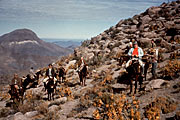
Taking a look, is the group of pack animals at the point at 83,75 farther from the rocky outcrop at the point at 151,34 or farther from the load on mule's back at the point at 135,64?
the rocky outcrop at the point at 151,34

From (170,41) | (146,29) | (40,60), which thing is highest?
(146,29)

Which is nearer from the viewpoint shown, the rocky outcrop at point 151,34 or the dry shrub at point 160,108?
the dry shrub at point 160,108

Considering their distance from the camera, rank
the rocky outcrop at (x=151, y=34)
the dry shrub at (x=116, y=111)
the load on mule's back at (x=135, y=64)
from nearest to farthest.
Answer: the dry shrub at (x=116, y=111) → the load on mule's back at (x=135, y=64) → the rocky outcrop at (x=151, y=34)

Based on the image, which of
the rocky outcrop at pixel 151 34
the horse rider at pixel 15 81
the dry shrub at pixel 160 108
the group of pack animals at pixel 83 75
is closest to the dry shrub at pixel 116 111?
the dry shrub at pixel 160 108

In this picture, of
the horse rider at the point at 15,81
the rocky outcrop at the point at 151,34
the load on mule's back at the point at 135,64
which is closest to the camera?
the load on mule's back at the point at 135,64

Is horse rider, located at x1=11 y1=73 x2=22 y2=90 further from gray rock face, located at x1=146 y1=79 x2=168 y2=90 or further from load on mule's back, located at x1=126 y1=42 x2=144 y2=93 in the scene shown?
gray rock face, located at x1=146 y1=79 x2=168 y2=90

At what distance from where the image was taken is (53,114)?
8094 mm

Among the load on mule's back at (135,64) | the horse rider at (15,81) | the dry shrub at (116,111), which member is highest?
the load on mule's back at (135,64)

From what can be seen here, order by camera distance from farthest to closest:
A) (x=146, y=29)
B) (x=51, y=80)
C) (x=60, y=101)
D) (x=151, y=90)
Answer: (x=146, y=29) → (x=51, y=80) → (x=60, y=101) → (x=151, y=90)

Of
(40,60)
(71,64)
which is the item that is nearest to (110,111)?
(71,64)

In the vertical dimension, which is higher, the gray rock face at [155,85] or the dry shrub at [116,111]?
the gray rock face at [155,85]

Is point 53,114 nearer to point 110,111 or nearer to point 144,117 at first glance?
point 110,111

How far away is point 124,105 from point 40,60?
7467 inches

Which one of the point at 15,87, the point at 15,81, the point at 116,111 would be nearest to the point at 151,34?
the point at 116,111
